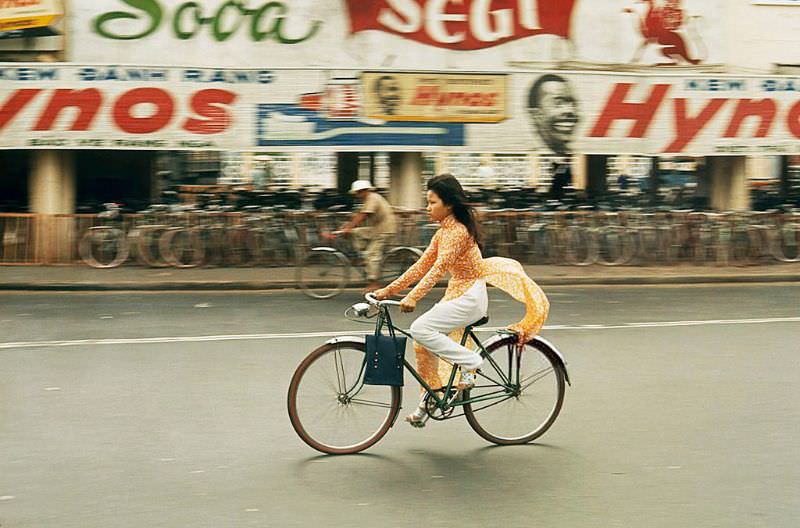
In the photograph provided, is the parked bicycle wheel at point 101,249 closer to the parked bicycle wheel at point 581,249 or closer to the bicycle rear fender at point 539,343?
the parked bicycle wheel at point 581,249

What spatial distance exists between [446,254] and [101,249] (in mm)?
12874

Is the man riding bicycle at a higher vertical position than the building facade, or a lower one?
lower

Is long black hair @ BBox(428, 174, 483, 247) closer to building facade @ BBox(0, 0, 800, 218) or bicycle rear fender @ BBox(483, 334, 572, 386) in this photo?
bicycle rear fender @ BBox(483, 334, 572, 386)

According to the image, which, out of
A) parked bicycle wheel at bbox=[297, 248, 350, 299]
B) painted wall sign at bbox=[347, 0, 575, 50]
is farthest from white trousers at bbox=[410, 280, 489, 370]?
painted wall sign at bbox=[347, 0, 575, 50]

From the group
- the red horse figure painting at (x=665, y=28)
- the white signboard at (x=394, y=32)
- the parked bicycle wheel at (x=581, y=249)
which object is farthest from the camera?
the red horse figure painting at (x=665, y=28)

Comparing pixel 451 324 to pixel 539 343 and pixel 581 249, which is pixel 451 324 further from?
pixel 581 249

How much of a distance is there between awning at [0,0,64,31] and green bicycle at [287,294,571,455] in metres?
14.3

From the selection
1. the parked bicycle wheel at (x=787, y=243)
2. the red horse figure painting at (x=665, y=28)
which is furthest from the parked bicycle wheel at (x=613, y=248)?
the red horse figure painting at (x=665, y=28)

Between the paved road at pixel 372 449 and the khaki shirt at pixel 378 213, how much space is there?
11.9ft

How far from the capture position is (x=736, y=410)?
8102mm

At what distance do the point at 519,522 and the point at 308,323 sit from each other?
23.9 ft

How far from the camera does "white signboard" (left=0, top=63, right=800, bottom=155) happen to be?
19.4 metres

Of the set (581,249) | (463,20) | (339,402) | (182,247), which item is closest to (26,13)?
(182,247)

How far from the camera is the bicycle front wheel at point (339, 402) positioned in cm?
682
